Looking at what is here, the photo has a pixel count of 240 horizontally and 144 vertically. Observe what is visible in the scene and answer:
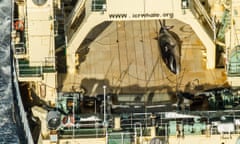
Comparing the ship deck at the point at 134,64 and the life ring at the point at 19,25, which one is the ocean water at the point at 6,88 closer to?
the life ring at the point at 19,25

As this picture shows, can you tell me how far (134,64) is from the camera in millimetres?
33844

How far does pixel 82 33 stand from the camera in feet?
108

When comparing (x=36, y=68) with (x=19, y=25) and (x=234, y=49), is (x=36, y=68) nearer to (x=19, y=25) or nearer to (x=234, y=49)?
(x=19, y=25)

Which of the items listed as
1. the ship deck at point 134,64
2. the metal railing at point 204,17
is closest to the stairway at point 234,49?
the ship deck at point 134,64

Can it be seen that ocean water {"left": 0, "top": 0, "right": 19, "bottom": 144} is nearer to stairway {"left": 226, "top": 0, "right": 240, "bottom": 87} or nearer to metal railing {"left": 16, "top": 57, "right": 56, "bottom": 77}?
metal railing {"left": 16, "top": 57, "right": 56, "bottom": 77}

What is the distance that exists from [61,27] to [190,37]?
443cm

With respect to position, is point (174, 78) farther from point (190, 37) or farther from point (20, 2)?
point (20, 2)

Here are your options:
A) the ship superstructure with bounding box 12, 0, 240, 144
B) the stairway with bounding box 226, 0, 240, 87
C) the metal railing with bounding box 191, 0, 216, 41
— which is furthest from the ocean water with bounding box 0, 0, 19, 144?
the stairway with bounding box 226, 0, 240, 87

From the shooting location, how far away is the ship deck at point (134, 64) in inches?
1294

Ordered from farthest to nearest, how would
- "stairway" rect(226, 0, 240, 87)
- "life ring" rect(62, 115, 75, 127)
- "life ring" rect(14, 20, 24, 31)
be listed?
"life ring" rect(14, 20, 24, 31) → "stairway" rect(226, 0, 240, 87) → "life ring" rect(62, 115, 75, 127)

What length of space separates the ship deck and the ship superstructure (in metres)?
0.03

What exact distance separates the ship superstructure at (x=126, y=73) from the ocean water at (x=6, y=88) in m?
1.13

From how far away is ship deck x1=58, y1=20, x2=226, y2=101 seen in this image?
32.9m

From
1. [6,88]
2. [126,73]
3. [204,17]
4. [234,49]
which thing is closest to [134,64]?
[126,73]
